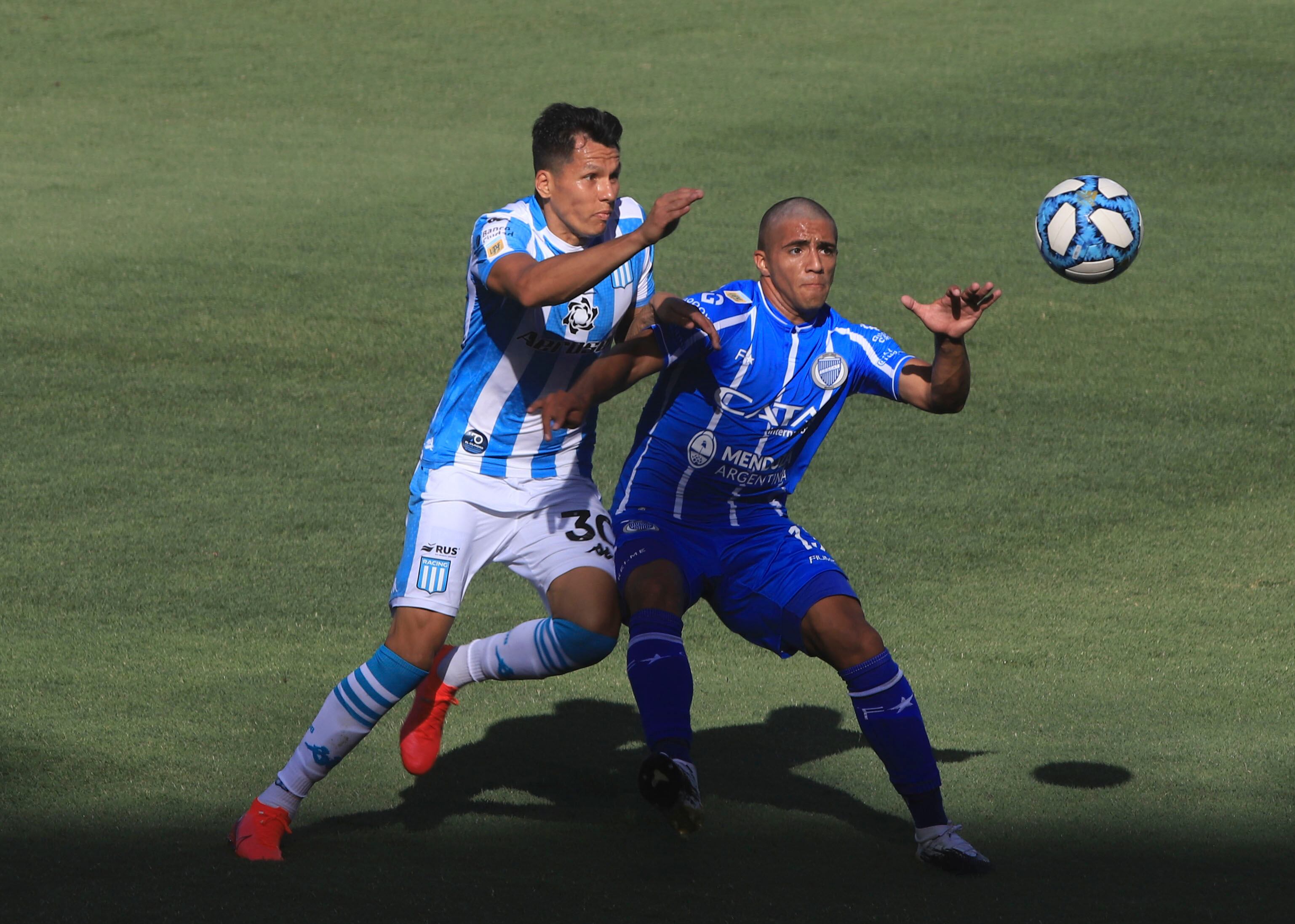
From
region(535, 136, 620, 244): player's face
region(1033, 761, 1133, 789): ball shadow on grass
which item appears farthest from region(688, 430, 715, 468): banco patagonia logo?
region(1033, 761, 1133, 789): ball shadow on grass

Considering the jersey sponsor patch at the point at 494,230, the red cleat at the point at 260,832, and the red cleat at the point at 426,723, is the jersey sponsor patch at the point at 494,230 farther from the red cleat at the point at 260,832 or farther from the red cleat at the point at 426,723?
the red cleat at the point at 260,832

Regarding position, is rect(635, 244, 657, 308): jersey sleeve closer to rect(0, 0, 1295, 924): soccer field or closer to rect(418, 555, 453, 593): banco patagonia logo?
rect(418, 555, 453, 593): banco patagonia logo

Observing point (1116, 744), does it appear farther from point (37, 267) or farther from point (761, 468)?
point (37, 267)

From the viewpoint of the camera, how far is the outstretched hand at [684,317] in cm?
526

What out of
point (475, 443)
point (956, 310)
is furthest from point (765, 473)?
point (475, 443)

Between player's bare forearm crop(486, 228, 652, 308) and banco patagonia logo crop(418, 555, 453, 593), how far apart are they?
917 millimetres

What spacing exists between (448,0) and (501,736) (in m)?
21.1

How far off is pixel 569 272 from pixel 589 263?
0.07m

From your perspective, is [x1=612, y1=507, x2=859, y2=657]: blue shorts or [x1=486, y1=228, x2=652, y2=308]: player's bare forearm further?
[x1=612, y1=507, x2=859, y2=657]: blue shorts

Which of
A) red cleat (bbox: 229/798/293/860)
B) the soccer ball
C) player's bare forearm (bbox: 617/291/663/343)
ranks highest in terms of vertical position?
the soccer ball

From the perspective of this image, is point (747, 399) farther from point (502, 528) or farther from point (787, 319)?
point (502, 528)

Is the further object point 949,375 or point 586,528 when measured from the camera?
point 586,528

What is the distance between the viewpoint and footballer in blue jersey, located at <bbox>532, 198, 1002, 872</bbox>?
5188 millimetres

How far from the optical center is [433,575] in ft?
17.2
